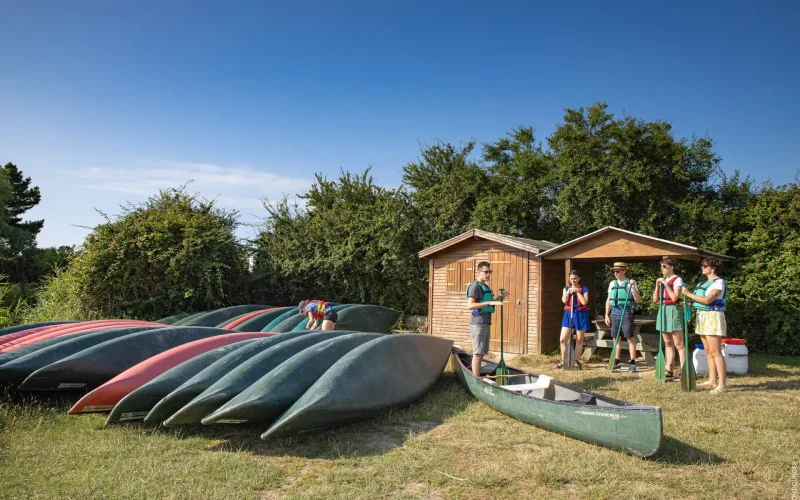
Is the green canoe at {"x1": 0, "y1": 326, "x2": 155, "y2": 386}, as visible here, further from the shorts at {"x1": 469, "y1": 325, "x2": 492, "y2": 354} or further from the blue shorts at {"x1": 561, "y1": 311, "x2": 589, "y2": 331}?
the blue shorts at {"x1": 561, "y1": 311, "x2": 589, "y2": 331}

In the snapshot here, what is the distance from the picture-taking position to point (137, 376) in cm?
584

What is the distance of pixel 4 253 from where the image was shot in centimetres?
2528

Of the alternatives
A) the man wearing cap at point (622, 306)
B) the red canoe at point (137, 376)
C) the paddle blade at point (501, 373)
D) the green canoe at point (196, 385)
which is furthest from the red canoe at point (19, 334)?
the man wearing cap at point (622, 306)

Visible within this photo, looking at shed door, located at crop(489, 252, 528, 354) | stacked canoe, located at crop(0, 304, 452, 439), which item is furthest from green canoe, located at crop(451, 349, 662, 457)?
shed door, located at crop(489, 252, 528, 354)

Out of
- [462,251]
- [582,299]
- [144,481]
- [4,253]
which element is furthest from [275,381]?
[4,253]

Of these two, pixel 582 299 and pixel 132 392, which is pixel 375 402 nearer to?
pixel 132 392

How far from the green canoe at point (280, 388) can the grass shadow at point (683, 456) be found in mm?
3399

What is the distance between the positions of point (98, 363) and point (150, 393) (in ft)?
4.87

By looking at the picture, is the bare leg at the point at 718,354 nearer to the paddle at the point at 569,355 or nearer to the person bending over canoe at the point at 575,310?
the person bending over canoe at the point at 575,310

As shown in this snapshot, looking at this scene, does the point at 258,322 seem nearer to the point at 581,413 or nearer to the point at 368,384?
the point at 368,384

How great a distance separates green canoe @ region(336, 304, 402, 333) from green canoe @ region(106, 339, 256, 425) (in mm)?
6591

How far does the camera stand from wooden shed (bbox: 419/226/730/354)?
973 centimetres

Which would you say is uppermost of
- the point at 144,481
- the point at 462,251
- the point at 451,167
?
the point at 451,167

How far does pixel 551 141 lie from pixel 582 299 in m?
9.08
